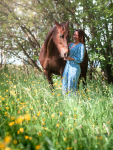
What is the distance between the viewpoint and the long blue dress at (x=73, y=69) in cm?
368

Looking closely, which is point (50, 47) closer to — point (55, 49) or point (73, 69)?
point (55, 49)

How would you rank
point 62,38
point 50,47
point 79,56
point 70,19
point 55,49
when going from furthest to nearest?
point 70,19 < point 55,49 < point 50,47 < point 79,56 < point 62,38

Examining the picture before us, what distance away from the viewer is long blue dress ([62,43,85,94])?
3676 mm

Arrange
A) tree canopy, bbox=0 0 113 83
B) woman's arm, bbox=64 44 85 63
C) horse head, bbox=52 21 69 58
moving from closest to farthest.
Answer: horse head, bbox=52 21 69 58 < woman's arm, bbox=64 44 85 63 < tree canopy, bbox=0 0 113 83

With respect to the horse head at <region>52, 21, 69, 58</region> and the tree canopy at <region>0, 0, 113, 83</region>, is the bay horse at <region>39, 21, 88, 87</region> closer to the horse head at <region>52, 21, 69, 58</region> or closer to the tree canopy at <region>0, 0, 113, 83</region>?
the horse head at <region>52, 21, 69, 58</region>

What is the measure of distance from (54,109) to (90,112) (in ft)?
2.06

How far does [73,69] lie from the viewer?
3.78 metres

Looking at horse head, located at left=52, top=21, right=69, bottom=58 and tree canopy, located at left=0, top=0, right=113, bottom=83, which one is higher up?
tree canopy, located at left=0, top=0, right=113, bottom=83

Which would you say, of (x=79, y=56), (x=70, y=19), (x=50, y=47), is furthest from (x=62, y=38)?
(x=70, y=19)

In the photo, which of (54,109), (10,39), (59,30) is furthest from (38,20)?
(54,109)

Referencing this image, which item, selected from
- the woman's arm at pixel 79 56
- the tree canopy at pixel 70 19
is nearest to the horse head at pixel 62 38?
the woman's arm at pixel 79 56

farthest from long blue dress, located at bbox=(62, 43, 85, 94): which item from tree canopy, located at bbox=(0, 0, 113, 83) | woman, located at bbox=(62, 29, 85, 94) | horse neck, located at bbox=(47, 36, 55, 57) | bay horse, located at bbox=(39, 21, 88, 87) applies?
tree canopy, located at bbox=(0, 0, 113, 83)

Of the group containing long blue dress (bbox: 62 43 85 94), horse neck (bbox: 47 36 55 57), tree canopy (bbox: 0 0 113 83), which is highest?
tree canopy (bbox: 0 0 113 83)

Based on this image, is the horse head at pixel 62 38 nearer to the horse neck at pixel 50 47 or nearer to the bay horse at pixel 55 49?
the bay horse at pixel 55 49
